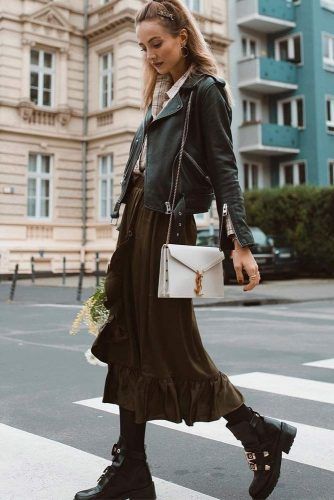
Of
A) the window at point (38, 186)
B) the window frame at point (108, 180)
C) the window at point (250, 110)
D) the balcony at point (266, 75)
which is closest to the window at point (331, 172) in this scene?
the balcony at point (266, 75)

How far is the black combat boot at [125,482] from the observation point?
258 centimetres

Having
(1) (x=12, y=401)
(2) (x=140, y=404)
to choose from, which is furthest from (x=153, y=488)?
(1) (x=12, y=401)

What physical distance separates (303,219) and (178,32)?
21.9 m

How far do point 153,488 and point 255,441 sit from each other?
45 centimetres

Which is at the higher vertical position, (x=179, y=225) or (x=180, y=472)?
(x=179, y=225)

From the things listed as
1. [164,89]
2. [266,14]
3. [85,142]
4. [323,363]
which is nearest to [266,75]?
[266,14]

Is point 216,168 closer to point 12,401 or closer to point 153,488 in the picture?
point 153,488

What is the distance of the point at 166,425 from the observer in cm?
392

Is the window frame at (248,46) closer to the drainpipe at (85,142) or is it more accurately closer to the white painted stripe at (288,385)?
the drainpipe at (85,142)

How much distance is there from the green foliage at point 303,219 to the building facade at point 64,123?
8.21ft

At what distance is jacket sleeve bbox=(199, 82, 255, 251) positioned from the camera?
8.54 feet

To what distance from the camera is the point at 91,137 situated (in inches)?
1009

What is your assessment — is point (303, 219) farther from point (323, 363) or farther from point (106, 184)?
→ point (323, 363)

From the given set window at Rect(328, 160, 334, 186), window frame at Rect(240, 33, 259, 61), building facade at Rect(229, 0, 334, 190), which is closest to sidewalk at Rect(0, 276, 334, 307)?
building facade at Rect(229, 0, 334, 190)
